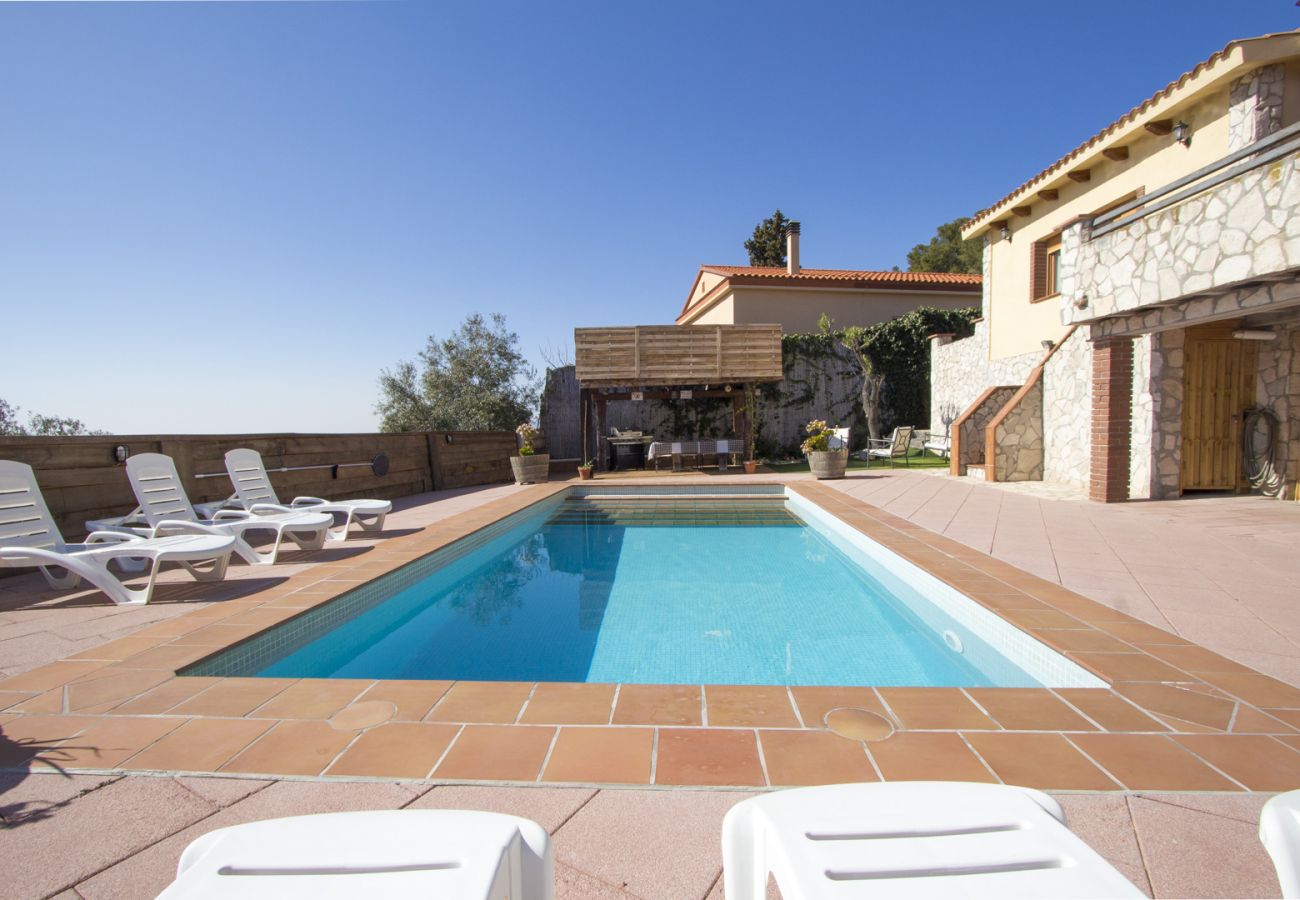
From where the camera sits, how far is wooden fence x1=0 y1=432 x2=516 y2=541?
538 cm

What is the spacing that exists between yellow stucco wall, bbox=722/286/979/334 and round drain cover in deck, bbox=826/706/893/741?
1625 cm

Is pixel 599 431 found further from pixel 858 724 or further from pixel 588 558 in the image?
pixel 858 724

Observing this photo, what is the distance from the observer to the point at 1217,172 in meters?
6.19

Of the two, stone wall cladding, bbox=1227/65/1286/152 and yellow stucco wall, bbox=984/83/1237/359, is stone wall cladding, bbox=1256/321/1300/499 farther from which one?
yellow stucco wall, bbox=984/83/1237/359

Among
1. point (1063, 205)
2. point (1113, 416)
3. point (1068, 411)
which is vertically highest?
point (1063, 205)

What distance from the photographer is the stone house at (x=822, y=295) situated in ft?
58.3

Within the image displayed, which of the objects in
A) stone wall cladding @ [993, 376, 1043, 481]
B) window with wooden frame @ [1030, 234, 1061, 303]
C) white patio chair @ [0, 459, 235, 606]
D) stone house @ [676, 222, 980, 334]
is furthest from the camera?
stone house @ [676, 222, 980, 334]

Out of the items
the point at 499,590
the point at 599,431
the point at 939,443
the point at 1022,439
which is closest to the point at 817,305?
the point at 939,443

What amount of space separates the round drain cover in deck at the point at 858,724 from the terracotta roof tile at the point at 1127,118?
9.20m

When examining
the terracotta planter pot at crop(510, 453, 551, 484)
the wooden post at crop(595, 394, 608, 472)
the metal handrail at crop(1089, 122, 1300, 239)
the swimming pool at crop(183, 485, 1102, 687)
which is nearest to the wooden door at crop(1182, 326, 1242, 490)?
the metal handrail at crop(1089, 122, 1300, 239)

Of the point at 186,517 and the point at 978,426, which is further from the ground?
the point at 978,426

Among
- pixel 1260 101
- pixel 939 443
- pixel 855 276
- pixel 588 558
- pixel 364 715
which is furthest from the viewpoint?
pixel 855 276

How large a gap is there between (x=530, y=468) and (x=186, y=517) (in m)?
6.74

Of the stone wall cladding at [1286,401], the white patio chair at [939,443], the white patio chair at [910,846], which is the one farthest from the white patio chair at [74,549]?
the white patio chair at [939,443]
